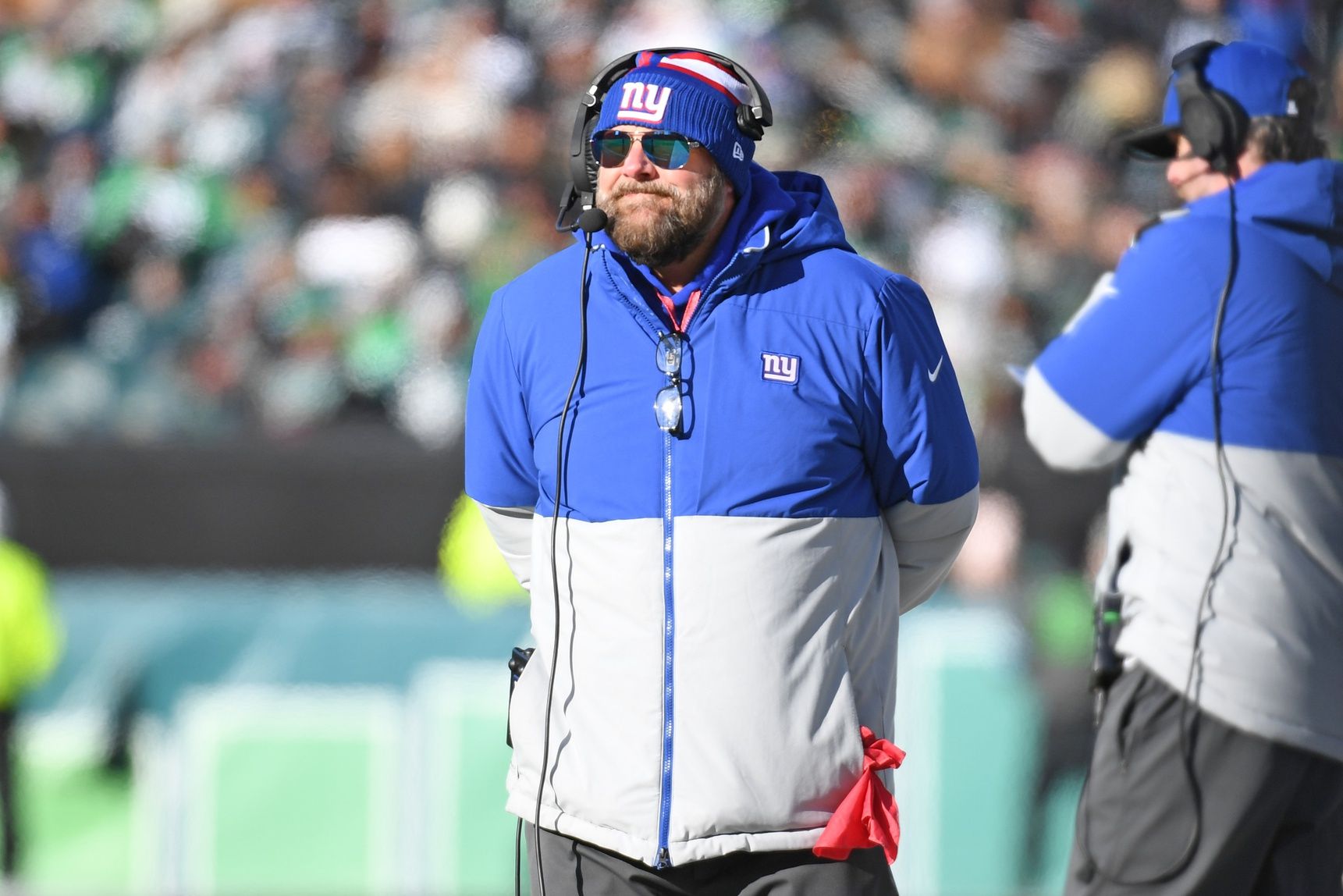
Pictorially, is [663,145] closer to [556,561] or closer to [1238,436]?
[556,561]

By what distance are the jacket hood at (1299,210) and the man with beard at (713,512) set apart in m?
0.77

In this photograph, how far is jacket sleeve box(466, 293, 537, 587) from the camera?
2.46 metres

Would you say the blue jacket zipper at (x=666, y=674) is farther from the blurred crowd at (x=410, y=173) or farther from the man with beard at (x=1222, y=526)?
the blurred crowd at (x=410, y=173)

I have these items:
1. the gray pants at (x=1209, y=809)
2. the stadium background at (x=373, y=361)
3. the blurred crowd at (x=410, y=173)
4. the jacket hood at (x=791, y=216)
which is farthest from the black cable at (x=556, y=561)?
the blurred crowd at (x=410, y=173)

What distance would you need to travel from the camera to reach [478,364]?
2504 mm

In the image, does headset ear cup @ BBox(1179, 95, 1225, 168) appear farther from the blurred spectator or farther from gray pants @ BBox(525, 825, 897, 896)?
the blurred spectator

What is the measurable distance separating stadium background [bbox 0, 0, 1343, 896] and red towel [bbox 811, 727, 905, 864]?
2.92m

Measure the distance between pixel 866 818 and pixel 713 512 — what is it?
45 cm

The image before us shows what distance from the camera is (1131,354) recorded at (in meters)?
2.77

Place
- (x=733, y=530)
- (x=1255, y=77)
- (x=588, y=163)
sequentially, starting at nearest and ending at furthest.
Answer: (x=733, y=530)
(x=588, y=163)
(x=1255, y=77)

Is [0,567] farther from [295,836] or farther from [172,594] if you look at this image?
[295,836]

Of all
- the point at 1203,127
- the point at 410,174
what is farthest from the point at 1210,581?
the point at 410,174

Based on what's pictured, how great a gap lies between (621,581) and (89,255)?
5592 millimetres

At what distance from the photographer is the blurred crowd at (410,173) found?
6707 millimetres
